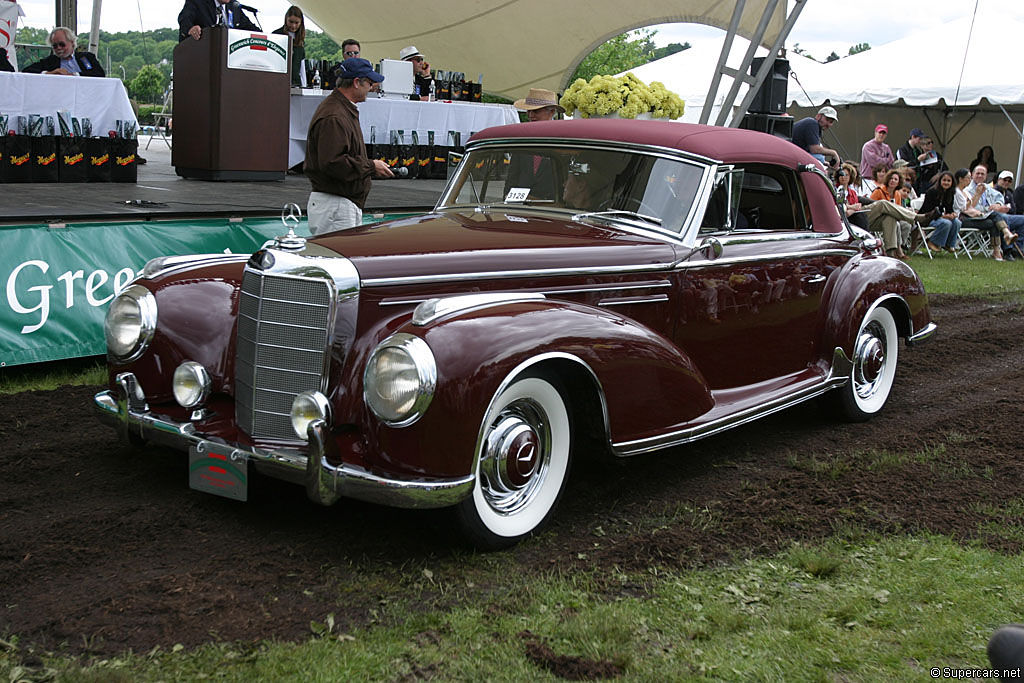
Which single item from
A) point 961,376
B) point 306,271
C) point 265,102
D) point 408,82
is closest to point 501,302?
Answer: point 306,271

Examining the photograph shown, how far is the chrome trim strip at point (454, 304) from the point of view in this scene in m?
3.43

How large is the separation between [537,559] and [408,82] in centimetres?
923

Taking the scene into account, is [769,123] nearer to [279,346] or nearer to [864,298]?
[864,298]

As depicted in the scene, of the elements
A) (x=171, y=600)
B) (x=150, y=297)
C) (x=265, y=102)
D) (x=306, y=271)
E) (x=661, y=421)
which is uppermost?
(x=265, y=102)

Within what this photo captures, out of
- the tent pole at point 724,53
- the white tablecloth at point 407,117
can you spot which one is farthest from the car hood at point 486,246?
the white tablecloth at point 407,117

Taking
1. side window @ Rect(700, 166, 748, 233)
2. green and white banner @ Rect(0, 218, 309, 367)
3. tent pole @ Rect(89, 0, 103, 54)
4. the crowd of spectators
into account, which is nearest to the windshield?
side window @ Rect(700, 166, 748, 233)

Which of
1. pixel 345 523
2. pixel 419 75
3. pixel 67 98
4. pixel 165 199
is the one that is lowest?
pixel 345 523

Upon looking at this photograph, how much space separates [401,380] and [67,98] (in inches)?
260

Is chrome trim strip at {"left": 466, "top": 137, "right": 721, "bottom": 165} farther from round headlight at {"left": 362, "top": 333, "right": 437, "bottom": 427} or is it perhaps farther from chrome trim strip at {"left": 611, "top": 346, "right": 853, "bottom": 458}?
round headlight at {"left": 362, "top": 333, "right": 437, "bottom": 427}

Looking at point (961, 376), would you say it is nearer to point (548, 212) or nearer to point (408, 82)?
point (548, 212)

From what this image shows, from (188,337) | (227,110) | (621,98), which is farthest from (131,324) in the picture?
(227,110)

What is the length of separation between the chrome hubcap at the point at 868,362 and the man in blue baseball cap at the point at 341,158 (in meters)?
3.04

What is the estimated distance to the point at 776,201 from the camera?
5488 millimetres

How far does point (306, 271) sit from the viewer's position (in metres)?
3.62
